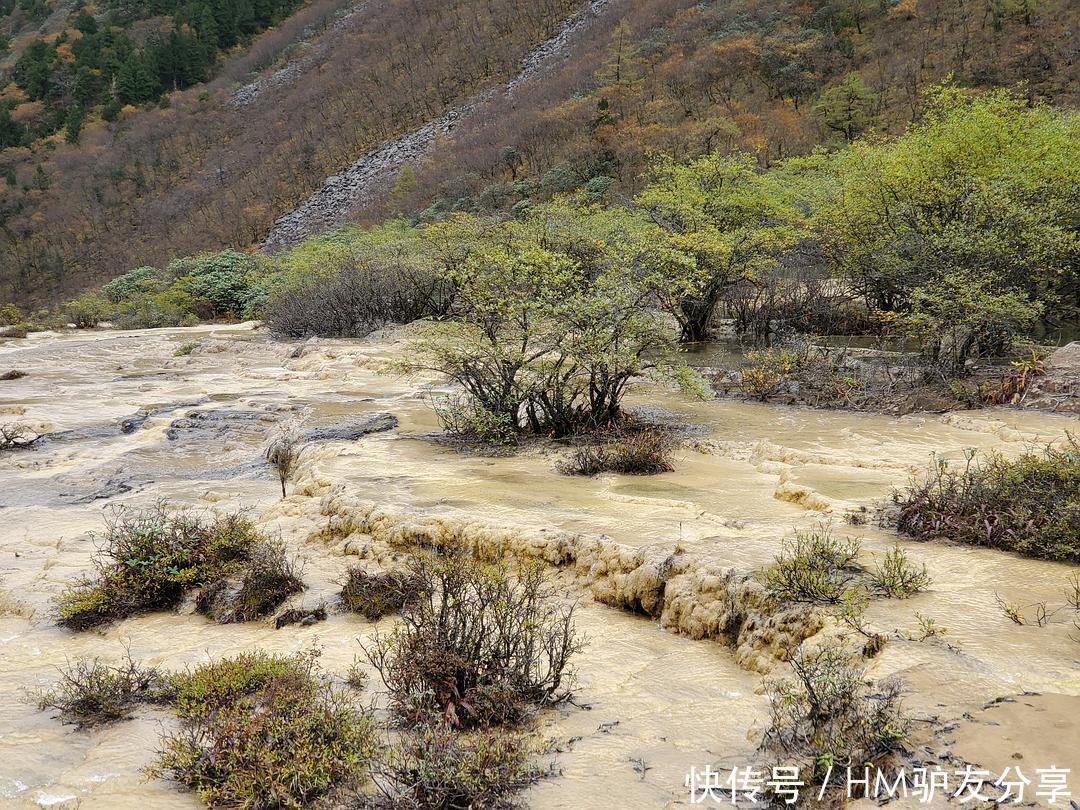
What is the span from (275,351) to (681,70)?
3208 cm

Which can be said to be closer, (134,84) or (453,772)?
(453,772)

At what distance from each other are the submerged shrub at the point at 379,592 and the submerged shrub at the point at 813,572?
252cm

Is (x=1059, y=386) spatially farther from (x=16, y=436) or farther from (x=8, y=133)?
(x=8, y=133)

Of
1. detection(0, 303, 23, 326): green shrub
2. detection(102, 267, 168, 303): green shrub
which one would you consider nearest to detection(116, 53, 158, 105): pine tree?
detection(102, 267, 168, 303): green shrub

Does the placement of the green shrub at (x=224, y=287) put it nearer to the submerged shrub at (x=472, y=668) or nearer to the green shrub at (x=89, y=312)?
the green shrub at (x=89, y=312)

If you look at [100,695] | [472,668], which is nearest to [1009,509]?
[472,668]

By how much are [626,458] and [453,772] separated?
16.8 feet

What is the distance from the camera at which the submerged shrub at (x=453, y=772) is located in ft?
9.47

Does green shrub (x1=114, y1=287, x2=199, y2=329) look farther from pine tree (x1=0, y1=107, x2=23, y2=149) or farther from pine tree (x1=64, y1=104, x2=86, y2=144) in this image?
pine tree (x1=0, y1=107, x2=23, y2=149)

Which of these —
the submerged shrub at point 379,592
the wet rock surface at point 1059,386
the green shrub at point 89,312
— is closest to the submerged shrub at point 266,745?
the submerged shrub at point 379,592

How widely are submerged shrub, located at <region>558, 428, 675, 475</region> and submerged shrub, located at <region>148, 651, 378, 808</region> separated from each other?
445cm

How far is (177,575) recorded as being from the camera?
5707 mm

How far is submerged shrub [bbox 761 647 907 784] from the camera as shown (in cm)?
281

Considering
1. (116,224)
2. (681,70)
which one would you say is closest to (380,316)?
(681,70)
